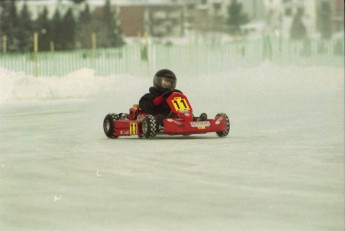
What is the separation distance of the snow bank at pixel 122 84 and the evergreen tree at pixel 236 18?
296 mm

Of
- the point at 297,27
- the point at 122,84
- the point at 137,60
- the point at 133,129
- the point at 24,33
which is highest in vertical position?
the point at 297,27

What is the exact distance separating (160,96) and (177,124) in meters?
0.72

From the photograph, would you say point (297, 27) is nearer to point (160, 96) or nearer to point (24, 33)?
point (160, 96)

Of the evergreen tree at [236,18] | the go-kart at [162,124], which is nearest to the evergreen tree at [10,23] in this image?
the go-kart at [162,124]

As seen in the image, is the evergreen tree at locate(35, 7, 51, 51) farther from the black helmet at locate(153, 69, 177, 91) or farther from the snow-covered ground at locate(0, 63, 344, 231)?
the black helmet at locate(153, 69, 177, 91)

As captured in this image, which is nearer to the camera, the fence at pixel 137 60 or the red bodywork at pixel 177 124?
the fence at pixel 137 60

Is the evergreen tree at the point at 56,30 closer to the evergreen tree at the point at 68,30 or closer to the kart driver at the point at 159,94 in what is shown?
the evergreen tree at the point at 68,30

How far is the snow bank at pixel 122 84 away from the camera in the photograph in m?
5.23

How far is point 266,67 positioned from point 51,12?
3.92 metres

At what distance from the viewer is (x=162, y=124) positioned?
6.21m

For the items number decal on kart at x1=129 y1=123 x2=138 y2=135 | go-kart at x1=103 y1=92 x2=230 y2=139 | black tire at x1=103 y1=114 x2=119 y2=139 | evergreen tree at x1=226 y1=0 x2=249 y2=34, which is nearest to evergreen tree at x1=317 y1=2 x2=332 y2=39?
evergreen tree at x1=226 y1=0 x2=249 y2=34

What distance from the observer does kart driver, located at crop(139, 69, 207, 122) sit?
5.13m

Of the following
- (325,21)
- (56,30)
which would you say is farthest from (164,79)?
(325,21)

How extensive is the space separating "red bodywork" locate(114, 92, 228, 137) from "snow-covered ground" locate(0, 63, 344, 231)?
6 cm
